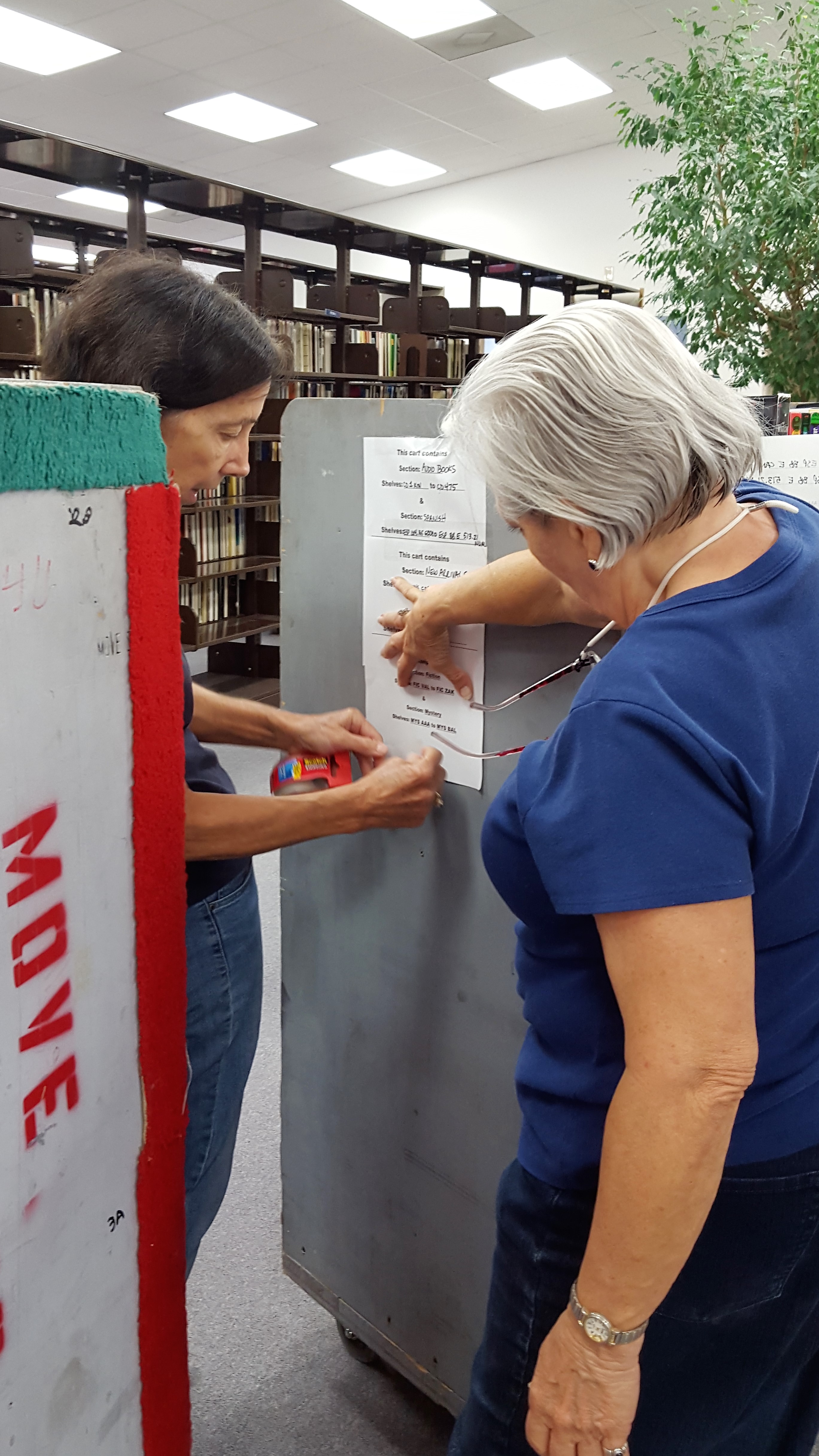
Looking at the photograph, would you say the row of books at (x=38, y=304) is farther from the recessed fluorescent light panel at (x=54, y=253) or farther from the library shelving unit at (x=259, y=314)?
the recessed fluorescent light panel at (x=54, y=253)

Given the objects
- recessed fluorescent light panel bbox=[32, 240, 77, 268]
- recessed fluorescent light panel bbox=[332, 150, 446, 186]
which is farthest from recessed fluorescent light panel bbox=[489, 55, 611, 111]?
recessed fluorescent light panel bbox=[32, 240, 77, 268]

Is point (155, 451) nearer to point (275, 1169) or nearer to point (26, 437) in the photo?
point (26, 437)

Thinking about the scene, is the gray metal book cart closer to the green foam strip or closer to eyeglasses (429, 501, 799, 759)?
eyeglasses (429, 501, 799, 759)

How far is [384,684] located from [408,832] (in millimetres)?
186

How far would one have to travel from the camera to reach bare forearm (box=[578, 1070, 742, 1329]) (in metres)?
0.67

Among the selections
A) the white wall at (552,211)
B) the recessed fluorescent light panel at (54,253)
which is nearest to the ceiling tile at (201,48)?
the white wall at (552,211)

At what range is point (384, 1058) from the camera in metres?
1.37

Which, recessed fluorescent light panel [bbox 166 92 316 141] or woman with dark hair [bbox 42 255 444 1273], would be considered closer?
woman with dark hair [bbox 42 255 444 1273]

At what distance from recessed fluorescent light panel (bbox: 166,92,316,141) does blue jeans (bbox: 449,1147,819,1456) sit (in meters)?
8.25

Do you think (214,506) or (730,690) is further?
(214,506)

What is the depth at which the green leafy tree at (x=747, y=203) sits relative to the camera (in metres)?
2.96

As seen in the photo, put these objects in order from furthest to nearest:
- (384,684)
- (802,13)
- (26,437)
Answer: (802,13) < (384,684) < (26,437)

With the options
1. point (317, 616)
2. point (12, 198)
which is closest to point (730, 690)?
point (317, 616)

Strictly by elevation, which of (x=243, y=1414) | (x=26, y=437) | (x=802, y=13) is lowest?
(x=243, y=1414)
